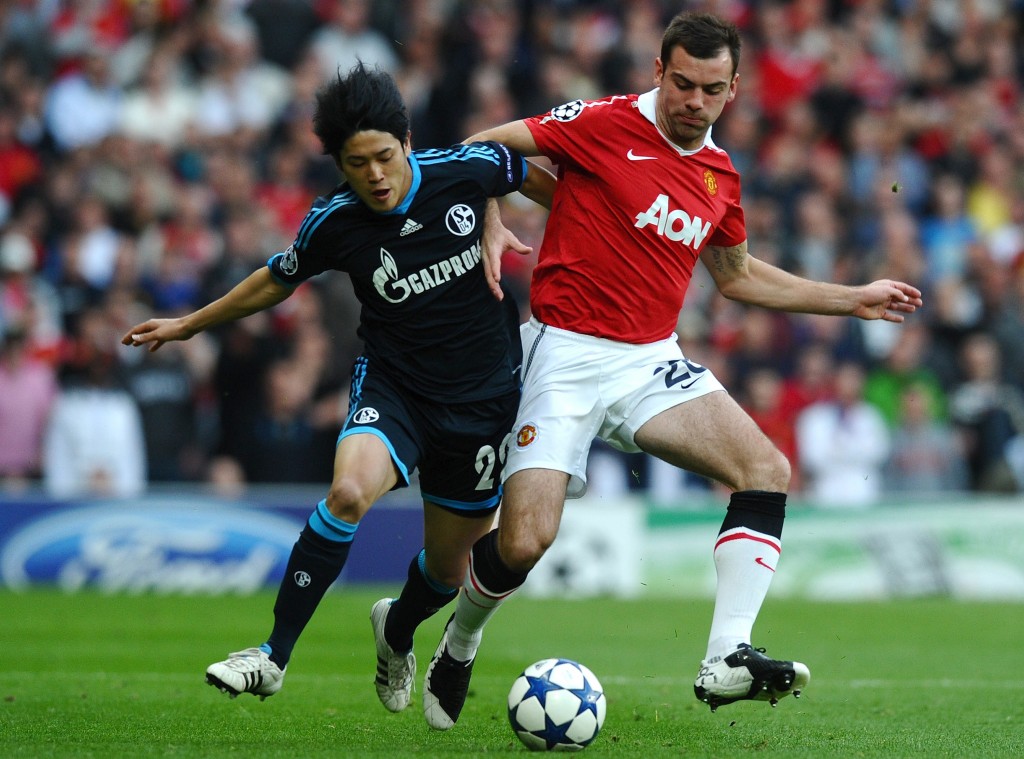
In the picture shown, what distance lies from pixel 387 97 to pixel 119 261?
29.0ft

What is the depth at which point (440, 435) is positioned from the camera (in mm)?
6816

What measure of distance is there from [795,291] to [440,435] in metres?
1.89

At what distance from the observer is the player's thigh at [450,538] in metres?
7.20

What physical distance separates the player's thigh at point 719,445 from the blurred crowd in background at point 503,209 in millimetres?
7270

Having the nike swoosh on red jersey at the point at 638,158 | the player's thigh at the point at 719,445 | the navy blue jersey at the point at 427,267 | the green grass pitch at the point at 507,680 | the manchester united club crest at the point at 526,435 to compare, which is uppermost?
the nike swoosh on red jersey at the point at 638,158

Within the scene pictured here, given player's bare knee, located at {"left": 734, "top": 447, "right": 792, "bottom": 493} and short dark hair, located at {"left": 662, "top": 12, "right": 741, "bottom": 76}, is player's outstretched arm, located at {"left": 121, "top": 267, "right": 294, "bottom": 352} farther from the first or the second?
player's bare knee, located at {"left": 734, "top": 447, "right": 792, "bottom": 493}

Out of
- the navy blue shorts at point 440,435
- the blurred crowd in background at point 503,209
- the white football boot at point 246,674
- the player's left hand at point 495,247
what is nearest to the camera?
the white football boot at point 246,674

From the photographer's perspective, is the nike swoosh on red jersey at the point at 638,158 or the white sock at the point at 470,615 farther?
the nike swoosh on red jersey at the point at 638,158

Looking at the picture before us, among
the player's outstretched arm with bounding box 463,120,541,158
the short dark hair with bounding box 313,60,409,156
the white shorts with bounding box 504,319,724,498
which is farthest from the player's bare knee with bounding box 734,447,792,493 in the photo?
the short dark hair with bounding box 313,60,409,156

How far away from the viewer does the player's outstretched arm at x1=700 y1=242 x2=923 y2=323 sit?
7.27 meters

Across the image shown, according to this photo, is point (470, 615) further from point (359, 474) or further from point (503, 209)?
point (503, 209)

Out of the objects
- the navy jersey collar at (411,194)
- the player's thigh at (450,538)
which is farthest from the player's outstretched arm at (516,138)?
the player's thigh at (450,538)

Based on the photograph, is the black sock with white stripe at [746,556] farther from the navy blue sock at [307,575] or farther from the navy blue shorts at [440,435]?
the navy blue sock at [307,575]

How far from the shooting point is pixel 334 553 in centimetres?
636
